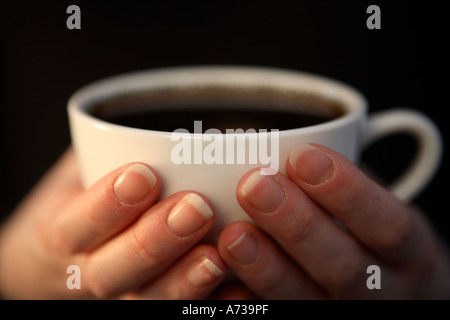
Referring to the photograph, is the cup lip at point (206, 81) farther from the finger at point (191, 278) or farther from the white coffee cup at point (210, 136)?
the finger at point (191, 278)

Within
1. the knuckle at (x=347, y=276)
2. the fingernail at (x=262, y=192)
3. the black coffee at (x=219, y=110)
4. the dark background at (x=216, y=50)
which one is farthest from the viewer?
the dark background at (x=216, y=50)

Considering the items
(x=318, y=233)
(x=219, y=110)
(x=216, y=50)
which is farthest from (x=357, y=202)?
(x=216, y=50)

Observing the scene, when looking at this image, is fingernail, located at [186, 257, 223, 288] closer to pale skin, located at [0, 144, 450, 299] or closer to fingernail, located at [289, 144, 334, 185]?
pale skin, located at [0, 144, 450, 299]

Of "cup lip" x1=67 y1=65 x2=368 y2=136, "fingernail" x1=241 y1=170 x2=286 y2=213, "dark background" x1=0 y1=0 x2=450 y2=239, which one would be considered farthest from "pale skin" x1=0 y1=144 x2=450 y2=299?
"dark background" x1=0 y1=0 x2=450 y2=239

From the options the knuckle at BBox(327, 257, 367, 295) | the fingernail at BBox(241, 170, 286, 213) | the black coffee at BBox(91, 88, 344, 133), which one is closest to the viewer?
the fingernail at BBox(241, 170, 286, 213)

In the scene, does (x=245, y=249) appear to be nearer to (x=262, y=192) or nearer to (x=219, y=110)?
(x=262, y=192)

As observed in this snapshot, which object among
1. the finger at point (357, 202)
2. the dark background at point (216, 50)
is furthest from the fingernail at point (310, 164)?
the dark background at point (216, 50)

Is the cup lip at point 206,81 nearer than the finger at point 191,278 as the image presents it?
No
